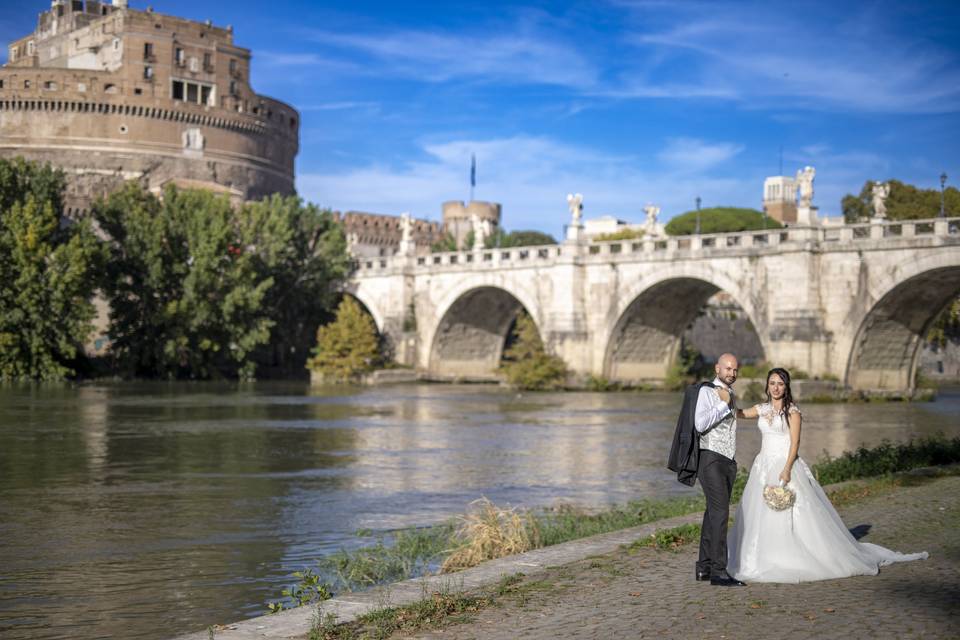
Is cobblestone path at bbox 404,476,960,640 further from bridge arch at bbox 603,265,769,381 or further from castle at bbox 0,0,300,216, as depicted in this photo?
castle at bbox 0,0,300,216

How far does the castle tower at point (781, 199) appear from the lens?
9844 centimetres

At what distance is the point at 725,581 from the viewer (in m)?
7.73

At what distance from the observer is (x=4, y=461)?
19.6 meters

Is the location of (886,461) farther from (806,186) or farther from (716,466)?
(806,186)

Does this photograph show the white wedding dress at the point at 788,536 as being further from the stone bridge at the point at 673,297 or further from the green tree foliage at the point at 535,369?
the green tree foliage at the point at 535,369

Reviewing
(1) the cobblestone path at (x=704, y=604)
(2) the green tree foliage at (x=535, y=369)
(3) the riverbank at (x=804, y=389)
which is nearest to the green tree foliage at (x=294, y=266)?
(2) the green tree foliage at (x=535, y=369)

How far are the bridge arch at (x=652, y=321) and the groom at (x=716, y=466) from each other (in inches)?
1392

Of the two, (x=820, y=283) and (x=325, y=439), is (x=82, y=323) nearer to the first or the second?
(x=325, y=439)

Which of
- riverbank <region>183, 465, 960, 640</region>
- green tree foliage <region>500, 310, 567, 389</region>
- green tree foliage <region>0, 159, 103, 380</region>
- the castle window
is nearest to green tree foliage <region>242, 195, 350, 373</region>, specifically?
green tree foliage <region>0, 159, 103, 380</region>

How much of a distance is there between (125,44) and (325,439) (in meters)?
57.0

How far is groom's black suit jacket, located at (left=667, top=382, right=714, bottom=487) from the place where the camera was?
803 cm

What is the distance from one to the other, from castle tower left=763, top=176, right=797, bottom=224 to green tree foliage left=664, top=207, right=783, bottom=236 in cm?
892

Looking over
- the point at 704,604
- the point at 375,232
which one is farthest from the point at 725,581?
the point at 375,232

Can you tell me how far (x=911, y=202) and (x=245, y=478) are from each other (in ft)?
164
